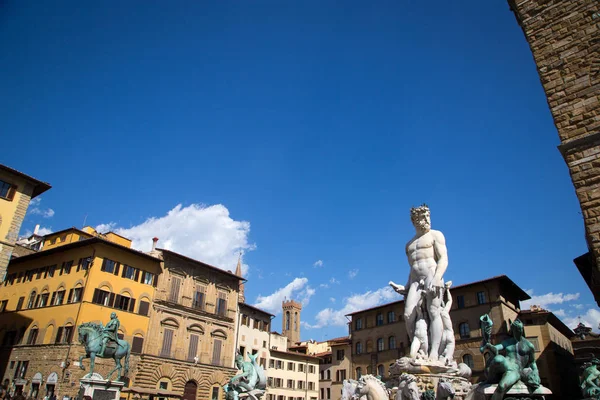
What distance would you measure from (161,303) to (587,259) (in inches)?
1239

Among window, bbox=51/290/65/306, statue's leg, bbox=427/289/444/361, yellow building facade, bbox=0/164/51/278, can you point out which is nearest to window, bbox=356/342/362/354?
window, bbox=51/290/65/306

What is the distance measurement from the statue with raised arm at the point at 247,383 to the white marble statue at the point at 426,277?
3.81 m

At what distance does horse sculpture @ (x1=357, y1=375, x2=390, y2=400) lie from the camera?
23.7 ft

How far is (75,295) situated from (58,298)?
227 cm

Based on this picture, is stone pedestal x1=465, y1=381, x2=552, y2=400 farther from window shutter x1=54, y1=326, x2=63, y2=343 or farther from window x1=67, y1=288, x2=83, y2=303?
window shutter x1=54, y1=326, x2=63, y2=343

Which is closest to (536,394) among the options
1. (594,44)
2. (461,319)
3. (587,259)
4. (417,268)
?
(417,268)

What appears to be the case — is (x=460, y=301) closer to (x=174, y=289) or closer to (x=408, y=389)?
(x=174, y=289)

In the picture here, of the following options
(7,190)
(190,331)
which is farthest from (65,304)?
(190,331)

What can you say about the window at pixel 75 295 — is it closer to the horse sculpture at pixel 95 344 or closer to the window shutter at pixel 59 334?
the window shutter at pixel 59 334

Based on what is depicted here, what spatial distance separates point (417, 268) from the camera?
952 centimetres

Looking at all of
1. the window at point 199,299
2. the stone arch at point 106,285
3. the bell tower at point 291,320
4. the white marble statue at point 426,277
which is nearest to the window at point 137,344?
the stone arch at point 106,285

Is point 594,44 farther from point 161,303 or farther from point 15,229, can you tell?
point 161,303

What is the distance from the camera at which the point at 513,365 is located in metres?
5.41

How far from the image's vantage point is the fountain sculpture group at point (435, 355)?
5.40 meters
